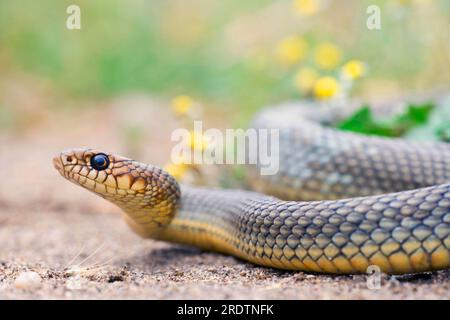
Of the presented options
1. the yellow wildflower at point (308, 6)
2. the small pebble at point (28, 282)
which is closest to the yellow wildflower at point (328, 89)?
the yellow wildflower at point (308, 6)

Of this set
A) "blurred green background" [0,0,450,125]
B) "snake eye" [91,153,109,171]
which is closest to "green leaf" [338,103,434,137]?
"snake eye" [91,153,109,171]

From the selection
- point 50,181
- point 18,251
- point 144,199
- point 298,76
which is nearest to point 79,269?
point 144,199

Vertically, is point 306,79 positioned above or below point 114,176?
above

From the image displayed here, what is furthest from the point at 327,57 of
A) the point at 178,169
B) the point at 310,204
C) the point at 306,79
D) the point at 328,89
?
the point at 310,204

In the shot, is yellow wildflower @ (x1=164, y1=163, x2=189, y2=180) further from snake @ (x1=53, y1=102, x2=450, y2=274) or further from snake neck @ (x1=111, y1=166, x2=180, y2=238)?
snake neck @ (x1=111, y1=166, x2=180, y2=238)

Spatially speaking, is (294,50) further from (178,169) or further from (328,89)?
(178,169)

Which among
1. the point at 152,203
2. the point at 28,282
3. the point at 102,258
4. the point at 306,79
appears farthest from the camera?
the point at 306,79

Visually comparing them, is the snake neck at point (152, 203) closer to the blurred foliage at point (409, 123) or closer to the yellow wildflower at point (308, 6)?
the blurred foliage at point (409, 123)
